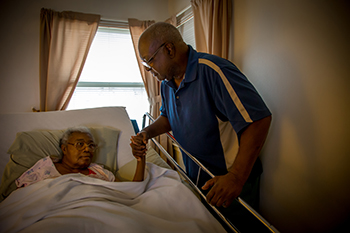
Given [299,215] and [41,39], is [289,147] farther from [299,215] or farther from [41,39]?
[41,39]

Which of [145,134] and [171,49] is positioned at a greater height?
[171,49]

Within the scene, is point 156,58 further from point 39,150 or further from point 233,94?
point 39,150

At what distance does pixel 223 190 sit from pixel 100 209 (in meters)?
0.61

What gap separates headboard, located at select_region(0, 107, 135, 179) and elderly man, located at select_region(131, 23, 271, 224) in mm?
579

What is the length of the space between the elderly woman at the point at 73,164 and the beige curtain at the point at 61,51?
1.31m

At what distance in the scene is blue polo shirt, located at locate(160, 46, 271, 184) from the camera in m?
0.86

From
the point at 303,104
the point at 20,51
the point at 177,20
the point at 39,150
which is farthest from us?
the point at 177,20

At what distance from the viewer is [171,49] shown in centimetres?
116

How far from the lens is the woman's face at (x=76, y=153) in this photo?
56.6 inches

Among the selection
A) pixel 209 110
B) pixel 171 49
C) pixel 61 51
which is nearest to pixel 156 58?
pixel 171 49

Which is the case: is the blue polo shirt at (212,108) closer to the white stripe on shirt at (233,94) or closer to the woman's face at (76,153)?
the white stripe on shirt at (233,94)

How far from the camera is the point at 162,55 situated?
1.16 m

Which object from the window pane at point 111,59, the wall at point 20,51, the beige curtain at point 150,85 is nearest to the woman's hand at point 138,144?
the beige curtain at point 150,85

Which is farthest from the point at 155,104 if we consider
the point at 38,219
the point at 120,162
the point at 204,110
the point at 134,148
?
the point at 38,219
